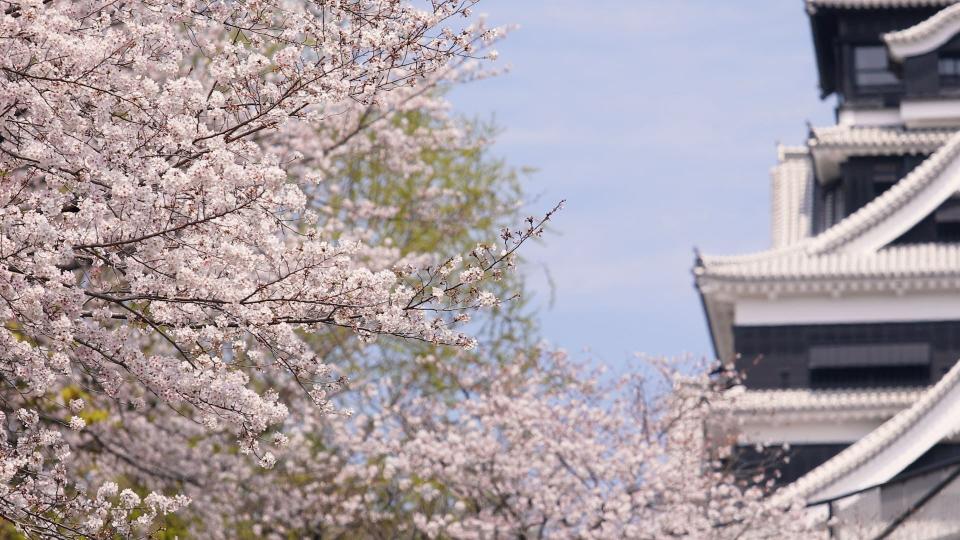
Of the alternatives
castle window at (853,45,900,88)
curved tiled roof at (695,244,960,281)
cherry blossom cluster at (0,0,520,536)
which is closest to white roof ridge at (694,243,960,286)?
curved tiled roof at (695,244,960,281)

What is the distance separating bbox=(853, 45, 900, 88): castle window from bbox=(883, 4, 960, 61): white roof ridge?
6.57 ft

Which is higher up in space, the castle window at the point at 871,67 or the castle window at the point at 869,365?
the castle window at the point at 871,67

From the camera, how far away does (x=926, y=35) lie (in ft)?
110

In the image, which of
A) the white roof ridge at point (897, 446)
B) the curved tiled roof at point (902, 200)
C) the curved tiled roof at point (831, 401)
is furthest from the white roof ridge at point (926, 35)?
the white roof ridge at point (897, 446)

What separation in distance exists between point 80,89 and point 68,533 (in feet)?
8.82

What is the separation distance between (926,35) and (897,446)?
34.7ft

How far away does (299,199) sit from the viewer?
29.9 ft

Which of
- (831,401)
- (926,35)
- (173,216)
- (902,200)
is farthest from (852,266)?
(173,216)

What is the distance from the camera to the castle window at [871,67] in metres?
36.2

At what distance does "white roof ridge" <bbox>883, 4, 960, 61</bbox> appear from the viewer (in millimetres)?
33500

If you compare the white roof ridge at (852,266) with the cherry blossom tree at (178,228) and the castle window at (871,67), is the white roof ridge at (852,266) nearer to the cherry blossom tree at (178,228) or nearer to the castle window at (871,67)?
the castle window at (871,67)

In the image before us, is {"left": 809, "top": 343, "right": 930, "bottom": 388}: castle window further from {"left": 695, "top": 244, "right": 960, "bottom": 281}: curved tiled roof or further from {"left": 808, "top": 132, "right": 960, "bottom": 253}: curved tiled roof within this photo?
{"left": 808, "top": 132, "right": 960, "bottom": 253}: curved tiled roof

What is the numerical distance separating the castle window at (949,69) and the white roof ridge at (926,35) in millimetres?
669

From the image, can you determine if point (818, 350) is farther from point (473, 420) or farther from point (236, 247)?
point (236, 247)
